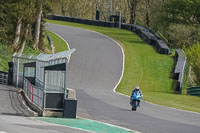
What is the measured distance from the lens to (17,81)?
32344mm

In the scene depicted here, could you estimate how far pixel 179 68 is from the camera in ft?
145

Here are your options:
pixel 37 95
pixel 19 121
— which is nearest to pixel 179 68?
pixel 37 95

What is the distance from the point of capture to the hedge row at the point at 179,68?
39.9 meters

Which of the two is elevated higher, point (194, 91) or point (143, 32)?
point (143, 32)

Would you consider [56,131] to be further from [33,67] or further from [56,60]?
[33,67]

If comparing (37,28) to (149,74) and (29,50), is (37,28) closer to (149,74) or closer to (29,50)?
(29,50)

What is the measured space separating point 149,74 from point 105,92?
34.1 feet

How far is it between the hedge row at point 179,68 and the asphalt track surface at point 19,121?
16.8 metres

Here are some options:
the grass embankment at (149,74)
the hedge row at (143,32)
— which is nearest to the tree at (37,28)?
the grass embankment at (149,74)

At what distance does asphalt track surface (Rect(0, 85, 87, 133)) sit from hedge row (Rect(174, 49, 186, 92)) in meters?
16.8

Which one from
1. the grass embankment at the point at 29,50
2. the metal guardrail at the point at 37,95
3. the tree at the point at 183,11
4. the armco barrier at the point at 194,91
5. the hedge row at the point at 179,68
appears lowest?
the armco barrier at the point at 194,91

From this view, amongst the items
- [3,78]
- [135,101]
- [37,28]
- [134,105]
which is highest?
[37,28]

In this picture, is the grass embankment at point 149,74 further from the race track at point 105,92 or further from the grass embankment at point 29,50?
the grass embankment at point 29,50

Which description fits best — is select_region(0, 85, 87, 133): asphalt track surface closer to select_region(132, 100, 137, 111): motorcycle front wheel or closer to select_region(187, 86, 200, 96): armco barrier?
select_region(132, 100, 137, 111): motorcycle front wheel
